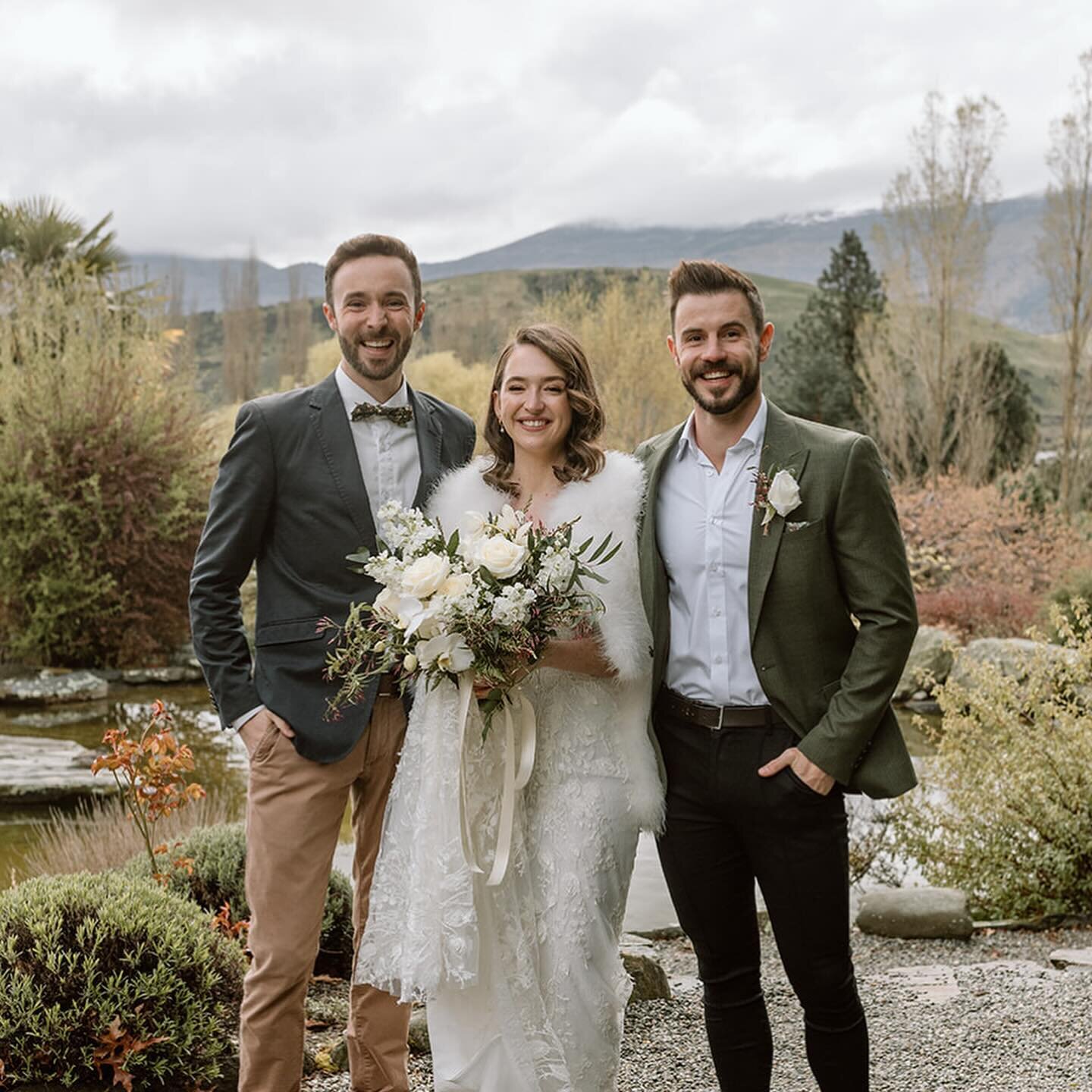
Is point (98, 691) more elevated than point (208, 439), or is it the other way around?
point (208, 439)

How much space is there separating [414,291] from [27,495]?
41.1 ft

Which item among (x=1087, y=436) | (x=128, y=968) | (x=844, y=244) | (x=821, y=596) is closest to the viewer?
(x=821, y=596)

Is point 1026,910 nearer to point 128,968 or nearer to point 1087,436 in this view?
point 128,968

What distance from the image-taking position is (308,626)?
360cm

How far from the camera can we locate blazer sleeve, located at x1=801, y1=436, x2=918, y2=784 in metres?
3.18

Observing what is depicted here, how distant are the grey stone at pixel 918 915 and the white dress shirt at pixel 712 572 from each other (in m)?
3.53

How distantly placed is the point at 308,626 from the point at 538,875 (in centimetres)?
100

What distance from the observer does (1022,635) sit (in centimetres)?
1547

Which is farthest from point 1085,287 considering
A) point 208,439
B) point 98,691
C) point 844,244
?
point 98,691

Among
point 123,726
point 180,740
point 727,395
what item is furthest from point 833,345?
point 727,395

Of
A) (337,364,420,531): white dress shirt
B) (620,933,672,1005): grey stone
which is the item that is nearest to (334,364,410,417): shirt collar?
(337,364,420,531): white dress shirt

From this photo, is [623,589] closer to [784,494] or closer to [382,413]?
[784,494]

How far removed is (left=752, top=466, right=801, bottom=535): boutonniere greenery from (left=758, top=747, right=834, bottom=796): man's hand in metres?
0.60

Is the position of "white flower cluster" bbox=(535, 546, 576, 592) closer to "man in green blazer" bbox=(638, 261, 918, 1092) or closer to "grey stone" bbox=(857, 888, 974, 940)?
"man in green blazer" bbox=(638, 261, 918, 1092)
